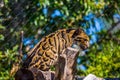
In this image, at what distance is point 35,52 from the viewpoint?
408 cm

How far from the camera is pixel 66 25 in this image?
267 inches

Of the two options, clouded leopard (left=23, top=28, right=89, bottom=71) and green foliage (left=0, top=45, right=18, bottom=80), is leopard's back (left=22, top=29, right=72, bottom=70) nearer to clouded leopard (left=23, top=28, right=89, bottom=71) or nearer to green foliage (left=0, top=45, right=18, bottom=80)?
clouded leopard (left=23, top=28, right=89, bottom=71)

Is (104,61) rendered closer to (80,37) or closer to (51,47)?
(80,37)

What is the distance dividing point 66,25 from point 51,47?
2386mm

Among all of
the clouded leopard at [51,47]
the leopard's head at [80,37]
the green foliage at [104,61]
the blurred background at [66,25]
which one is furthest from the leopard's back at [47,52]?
the green foliage at [104,61]

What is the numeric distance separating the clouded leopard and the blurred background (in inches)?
32.1

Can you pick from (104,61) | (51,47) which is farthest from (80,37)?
(104,61)

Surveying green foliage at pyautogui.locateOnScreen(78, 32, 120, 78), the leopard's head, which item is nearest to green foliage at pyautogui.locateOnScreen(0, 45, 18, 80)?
the leopard's head

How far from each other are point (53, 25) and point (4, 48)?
2.54ft

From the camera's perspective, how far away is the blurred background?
6222 millimetres

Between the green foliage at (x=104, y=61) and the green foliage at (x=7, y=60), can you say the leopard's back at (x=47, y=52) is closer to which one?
the green foliage at (x=7, y=60)

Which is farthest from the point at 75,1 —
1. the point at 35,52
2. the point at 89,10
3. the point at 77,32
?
the point at 35,52

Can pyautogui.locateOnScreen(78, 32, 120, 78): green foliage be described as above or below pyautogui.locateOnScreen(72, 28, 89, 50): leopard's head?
below

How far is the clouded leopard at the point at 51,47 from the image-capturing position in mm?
3904
